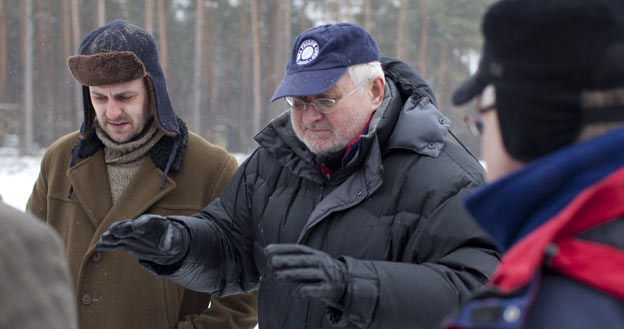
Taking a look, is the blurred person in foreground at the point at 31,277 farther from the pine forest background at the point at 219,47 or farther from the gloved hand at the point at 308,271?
the pine forest background at the point at 219,47

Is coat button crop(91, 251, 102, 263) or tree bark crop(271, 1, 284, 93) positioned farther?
tree bark crop(271, 1, 284, 93)

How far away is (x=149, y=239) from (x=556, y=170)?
1514mm

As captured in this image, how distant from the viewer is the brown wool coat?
240 cm

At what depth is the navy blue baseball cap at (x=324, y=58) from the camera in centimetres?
208

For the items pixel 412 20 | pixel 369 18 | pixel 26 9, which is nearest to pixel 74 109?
pixel 26 9

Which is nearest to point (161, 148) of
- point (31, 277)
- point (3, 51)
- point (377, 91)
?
point (377, 91)

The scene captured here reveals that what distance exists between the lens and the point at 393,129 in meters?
2.05

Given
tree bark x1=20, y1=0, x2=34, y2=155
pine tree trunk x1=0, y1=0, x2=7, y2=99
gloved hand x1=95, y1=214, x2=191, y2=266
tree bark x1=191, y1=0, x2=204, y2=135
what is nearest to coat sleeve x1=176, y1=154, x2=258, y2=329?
gloved hand x1=95, y1=214, x2=191, y2=266

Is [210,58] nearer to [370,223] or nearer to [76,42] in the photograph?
[76,42]

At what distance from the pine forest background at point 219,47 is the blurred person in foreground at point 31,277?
15.9m

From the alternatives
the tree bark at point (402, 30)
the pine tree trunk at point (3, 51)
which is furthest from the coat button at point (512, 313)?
the pine tree trunk at point (3, 51)

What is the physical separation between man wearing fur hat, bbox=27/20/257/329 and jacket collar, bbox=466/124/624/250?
180cm

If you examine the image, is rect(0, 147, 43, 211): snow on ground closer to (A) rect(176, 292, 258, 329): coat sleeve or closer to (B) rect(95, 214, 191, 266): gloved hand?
(A) rect(176, 292, 258, 329): coat sleeve

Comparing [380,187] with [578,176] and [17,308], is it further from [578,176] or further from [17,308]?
[17,308]
